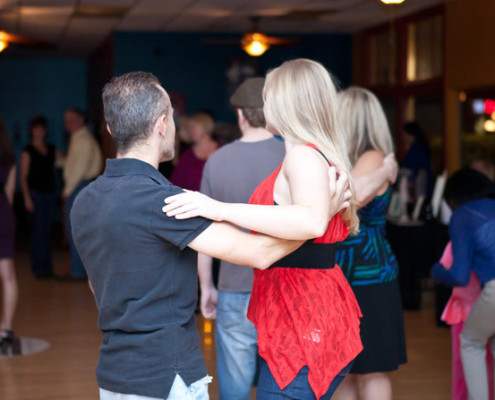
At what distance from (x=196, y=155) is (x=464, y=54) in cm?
447

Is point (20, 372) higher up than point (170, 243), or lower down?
lower down

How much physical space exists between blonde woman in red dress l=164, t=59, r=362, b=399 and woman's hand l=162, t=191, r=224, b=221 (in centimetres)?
30

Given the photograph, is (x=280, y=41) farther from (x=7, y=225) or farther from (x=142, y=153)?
(x=142, y=153)

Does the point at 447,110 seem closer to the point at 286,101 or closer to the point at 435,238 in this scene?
the point at 435,238

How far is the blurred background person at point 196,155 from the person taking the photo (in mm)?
5637

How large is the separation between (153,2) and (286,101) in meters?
7.41

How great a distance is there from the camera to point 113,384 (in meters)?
1.71

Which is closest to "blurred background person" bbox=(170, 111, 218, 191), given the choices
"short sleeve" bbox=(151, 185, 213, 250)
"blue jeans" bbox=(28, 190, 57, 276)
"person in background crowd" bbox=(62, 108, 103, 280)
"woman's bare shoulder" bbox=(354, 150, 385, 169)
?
"person in background crowd" bbox=(62, 108, 103, 280)

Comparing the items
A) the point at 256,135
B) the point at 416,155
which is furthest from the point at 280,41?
the point at 256,135

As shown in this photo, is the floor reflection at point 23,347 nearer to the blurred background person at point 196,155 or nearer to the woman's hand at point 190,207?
the blurred background person at point 196,155

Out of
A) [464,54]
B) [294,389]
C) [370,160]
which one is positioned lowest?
[294,389]

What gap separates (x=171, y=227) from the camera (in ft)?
5.33

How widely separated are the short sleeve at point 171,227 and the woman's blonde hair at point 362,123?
1515 mm

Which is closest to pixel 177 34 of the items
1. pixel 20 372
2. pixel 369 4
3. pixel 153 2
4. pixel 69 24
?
pixel 69 24
